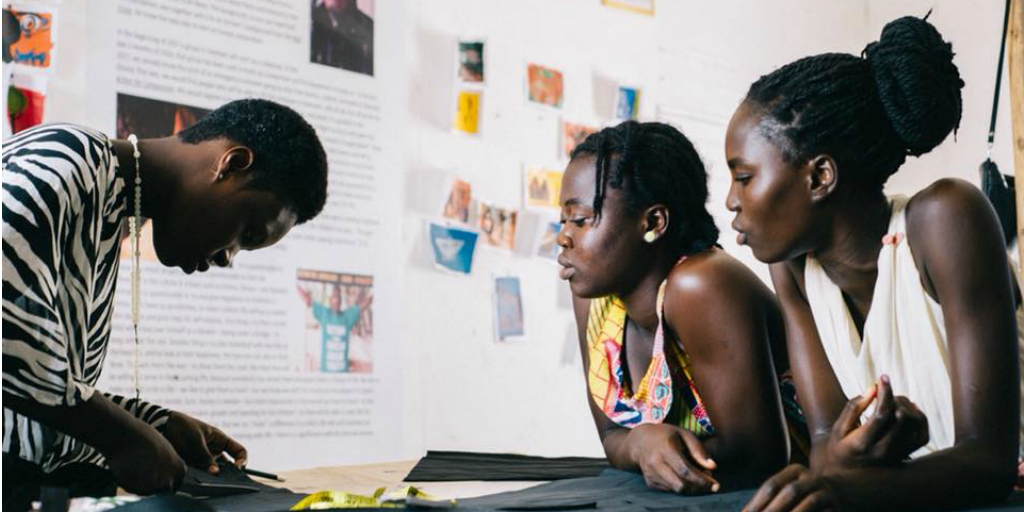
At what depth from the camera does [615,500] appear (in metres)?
1.23

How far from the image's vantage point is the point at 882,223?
129 centimetres

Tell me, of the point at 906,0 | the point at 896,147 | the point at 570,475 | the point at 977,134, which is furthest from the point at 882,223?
the point at 906,0

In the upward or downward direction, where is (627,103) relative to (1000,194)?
upward

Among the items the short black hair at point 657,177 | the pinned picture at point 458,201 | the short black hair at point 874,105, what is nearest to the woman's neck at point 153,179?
the short black hair at point 657,177

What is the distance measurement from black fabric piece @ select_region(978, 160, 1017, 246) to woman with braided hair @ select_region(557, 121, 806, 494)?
1398 mm

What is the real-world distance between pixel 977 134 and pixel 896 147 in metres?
2.65

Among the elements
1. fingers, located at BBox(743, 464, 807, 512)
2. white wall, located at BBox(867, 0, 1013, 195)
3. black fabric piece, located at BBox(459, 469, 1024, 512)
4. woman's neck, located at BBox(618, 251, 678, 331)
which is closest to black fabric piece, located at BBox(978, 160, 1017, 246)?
white wall, located at BBox(867, 0, 1013, 195)

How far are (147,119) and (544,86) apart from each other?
4.26ft

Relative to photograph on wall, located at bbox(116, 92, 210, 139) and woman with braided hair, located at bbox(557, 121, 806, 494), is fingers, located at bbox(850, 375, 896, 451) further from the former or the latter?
photograph on wall, located at bbox(116, 92, 210, 139)

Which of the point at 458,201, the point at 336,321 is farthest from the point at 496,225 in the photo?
the point at 336,321

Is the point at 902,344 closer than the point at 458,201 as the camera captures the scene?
Yes

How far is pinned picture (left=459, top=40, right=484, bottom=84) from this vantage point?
3.04 meters

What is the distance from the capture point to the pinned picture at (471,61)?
3043 millimetres

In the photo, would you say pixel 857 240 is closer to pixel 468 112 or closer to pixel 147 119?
pixel 147 119
